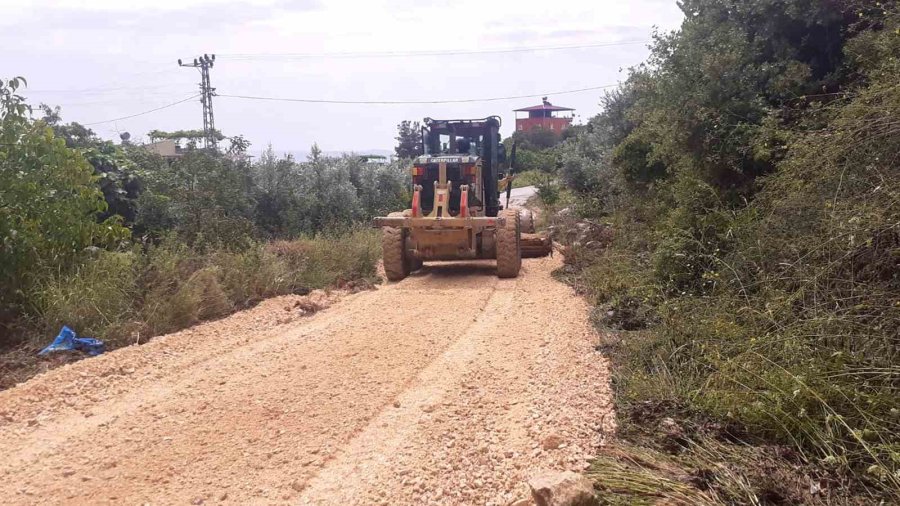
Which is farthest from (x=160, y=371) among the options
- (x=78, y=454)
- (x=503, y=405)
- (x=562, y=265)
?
(x=562, y=265)

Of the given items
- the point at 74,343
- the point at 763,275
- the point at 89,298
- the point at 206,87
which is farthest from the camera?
the point at 206,87

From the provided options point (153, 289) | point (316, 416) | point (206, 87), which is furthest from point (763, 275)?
point (206, 87)

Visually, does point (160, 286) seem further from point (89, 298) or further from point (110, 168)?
point (110, 168)

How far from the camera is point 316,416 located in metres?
4.89

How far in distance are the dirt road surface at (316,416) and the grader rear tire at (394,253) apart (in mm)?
3506

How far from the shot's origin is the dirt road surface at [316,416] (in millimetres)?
3850

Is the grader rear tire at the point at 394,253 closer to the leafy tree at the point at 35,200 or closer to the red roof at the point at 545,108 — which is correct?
the leafy tree at the point at 35,200

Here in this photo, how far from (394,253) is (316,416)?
6.57 m

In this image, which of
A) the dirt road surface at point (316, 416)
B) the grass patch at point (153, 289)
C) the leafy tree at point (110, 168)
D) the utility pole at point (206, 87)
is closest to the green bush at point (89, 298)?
the grass patch at point (153, 289)

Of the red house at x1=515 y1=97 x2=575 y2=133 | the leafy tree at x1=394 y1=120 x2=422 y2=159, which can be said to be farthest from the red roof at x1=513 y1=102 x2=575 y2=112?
the leafy tree at x1=394 y1=120 x2=422 y2=159

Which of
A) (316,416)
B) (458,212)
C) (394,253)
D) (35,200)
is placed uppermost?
(35,200)

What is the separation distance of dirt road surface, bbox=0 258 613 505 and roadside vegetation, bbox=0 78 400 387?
2.74 ft

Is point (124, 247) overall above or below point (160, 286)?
above

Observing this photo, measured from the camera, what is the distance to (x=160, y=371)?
20.3ft
